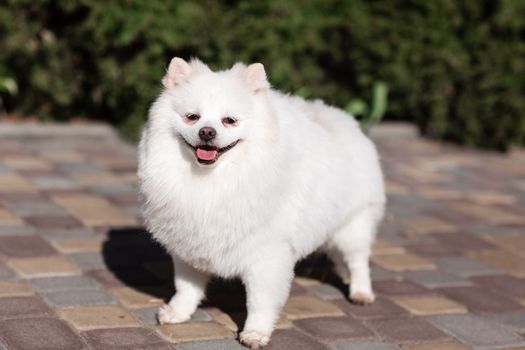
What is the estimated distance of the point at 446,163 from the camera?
28.7 feet

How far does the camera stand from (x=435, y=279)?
5.12m

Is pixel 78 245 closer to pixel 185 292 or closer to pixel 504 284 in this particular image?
pixel 185 292

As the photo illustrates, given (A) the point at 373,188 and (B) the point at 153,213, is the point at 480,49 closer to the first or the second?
(A) the point at 373,188

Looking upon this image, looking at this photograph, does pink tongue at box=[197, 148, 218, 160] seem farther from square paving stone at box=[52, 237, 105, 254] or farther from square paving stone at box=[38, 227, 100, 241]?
square paving stone at box=[38, 227, 100, 241]

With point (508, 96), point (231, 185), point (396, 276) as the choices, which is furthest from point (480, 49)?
point (231, 185)

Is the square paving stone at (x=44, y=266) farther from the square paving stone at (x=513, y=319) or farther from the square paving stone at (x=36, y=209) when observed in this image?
the square paving stone at (x=513, y=319)

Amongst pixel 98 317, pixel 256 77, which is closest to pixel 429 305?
pixel 256 77

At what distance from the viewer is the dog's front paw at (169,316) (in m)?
4.00

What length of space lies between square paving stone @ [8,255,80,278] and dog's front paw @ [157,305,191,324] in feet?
2.79

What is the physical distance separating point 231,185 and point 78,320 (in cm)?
107

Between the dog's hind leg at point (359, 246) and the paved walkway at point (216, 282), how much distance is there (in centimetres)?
10

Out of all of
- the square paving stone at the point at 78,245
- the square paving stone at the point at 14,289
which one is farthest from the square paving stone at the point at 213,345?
the square paving stone at the point at 78,245

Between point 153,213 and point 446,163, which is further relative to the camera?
point 446,163

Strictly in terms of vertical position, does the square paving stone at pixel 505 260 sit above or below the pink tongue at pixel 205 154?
below
